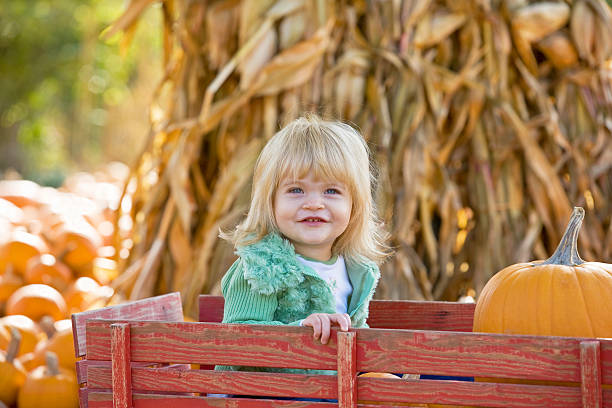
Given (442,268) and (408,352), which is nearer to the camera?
(408,352)

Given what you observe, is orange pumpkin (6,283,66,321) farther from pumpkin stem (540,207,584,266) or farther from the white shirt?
pumpkin stem (540,207,584,266)

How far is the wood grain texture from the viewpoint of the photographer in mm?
1406

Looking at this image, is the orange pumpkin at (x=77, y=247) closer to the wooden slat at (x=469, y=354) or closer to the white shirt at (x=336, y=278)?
the white shirt at (x=336, y=278)

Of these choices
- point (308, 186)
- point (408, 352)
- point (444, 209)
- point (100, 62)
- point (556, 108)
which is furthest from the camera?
point (100, 62)

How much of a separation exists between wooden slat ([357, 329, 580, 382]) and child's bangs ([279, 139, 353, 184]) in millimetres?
501

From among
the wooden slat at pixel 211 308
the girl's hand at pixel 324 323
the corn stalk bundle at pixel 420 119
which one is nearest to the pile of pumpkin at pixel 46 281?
the corn stalk bundle at pixel 420 119

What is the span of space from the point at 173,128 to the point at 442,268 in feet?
3.34

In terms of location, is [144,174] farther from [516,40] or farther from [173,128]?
[516,40]

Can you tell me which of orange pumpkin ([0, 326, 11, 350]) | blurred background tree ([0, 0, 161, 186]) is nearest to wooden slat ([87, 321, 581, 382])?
orange pumpkin ([0, 326, 11, 350])

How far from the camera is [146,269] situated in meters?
2.68

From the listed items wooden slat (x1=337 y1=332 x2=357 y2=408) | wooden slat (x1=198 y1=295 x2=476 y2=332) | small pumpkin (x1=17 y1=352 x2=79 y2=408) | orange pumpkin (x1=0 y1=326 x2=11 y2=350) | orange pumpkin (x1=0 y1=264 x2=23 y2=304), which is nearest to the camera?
wooden slat (x1=337 y1=332 x2=357 y2=408)

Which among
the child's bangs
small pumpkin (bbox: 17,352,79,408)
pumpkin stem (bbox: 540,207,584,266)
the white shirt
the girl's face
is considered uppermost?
the child's bangs

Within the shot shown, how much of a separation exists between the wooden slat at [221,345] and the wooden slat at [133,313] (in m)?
0.14

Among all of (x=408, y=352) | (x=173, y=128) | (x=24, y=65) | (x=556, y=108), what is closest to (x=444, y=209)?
(x=556, y=108)
